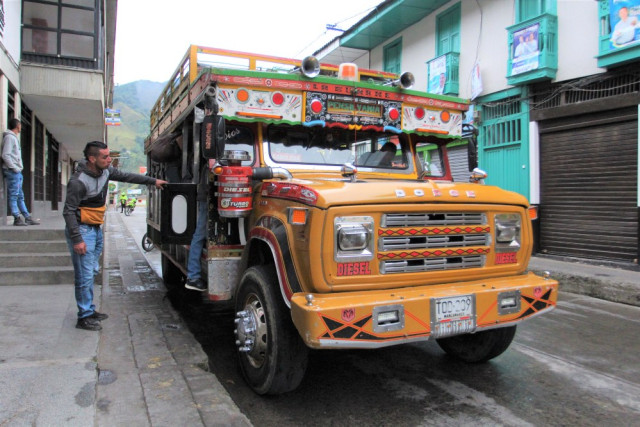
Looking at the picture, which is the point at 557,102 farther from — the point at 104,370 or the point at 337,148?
the point at 104,370

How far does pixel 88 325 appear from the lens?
4.22 meters

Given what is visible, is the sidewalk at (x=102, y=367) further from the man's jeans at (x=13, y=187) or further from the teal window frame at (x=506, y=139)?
the teal window frame at (x=506, y=139)

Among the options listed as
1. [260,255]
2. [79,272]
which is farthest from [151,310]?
[260,255]

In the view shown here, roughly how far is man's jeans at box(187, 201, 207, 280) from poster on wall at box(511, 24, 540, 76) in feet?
29.8

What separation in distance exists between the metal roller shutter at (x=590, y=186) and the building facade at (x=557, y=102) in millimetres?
21

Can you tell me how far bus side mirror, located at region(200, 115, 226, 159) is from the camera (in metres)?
3.63

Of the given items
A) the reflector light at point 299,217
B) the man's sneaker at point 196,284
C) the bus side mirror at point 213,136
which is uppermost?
the bus side mirror at point 213,136

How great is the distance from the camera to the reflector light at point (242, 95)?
12.9 feet

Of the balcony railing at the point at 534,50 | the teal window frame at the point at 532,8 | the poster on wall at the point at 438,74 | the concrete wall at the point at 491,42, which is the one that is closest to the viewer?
the concrete wall at the point at 491,42

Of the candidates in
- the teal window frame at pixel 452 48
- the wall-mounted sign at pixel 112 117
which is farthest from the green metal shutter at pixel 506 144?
the wall-mounted sign at pixel 112 117

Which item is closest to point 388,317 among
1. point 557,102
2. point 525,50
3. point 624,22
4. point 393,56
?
point 624,22

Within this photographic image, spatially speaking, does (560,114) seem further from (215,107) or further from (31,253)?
(31,253)

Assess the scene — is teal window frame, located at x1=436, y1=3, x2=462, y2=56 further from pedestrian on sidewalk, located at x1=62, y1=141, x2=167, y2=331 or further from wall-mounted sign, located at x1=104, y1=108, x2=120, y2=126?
wall-mounted sign, located at x1=104, y1=108, x2=120, y2=126

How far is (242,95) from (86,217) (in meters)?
1.85
